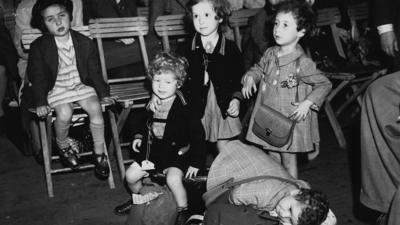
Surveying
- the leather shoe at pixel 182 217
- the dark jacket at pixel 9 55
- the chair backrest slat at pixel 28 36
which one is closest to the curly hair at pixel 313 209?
the leather shoe at pixel 182 217

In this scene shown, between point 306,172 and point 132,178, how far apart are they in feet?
5.74

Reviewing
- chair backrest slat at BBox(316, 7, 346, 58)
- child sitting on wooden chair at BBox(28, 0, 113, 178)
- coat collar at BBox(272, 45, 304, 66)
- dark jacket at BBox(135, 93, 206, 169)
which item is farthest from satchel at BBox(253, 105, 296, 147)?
chair backrest slat at BBox(316, 7, 346, 58)

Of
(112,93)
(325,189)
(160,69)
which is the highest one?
(160,69)

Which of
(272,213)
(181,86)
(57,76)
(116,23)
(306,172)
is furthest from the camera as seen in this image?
(116,23)

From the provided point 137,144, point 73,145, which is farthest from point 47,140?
point 137,144

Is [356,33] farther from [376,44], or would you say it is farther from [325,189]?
[325,189]

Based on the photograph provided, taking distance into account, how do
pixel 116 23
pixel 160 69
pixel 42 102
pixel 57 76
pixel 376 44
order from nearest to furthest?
1. pixel 160 69
2. pixel 42 102
3. pixel 57 76
4. pixel 116 23
5. pixel 376 44

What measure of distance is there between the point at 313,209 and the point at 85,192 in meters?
2.28

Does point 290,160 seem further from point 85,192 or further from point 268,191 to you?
point 85,192

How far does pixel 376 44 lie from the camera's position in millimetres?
5445

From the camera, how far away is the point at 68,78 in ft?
13.0

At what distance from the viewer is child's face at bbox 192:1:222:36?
332 cm

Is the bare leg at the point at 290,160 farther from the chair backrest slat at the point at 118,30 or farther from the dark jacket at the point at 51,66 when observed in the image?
the chair backrest slat at the point at 118,30

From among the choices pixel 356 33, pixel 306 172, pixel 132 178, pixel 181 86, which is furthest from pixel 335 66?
pixel 132 178
